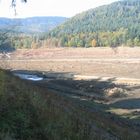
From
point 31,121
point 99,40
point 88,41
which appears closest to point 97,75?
point 31,121

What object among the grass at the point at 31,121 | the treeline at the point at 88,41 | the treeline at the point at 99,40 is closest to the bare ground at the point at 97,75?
the grass at the point at 31,121

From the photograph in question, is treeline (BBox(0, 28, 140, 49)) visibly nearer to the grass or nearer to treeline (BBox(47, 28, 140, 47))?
treeline (BBox(47, 28, 140, 47))

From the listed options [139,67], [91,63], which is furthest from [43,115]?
[91,63]

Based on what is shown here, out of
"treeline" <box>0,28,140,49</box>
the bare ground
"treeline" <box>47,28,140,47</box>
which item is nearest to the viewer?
the bare ground

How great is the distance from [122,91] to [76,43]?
101 metres

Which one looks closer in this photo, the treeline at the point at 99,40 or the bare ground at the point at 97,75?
the bare ground at the point at 97,75

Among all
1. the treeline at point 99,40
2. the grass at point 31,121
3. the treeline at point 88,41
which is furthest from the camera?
the treeline at point 88,41

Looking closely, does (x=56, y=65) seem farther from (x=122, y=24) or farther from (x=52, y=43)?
(x=122, y=24)

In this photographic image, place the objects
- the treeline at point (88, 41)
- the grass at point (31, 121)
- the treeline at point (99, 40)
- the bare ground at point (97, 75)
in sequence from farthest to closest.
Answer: the treeline at point (88, 41), the treeline at point (99, 40), the bare ground at point (97, 75), the grass at point (31, 121)

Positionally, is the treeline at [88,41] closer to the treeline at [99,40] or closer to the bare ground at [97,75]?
the treeline at [99,40]

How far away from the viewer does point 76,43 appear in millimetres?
150000

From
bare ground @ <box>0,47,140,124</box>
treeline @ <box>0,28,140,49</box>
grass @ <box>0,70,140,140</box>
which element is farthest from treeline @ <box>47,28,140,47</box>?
grass @ <box>0,70,140,140</box>

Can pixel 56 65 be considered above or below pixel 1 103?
below

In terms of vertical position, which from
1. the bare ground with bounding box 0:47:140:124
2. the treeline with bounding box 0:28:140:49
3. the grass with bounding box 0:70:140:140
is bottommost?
the bare ground with bounding box 0:47:140:124
